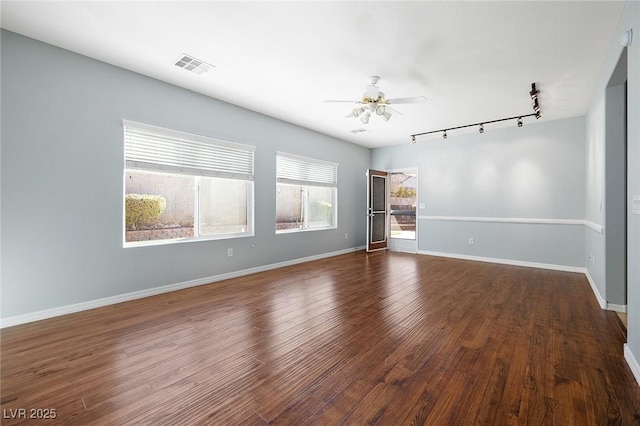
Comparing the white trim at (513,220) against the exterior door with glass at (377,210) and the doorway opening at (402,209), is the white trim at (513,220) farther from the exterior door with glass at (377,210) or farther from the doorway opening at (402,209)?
the exterior door with glass at (377,210)

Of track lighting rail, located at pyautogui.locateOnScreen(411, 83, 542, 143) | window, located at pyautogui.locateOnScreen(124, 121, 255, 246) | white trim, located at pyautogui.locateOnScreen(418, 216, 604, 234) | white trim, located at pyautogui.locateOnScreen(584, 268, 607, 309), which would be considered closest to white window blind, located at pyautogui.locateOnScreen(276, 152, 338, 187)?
window, located at pyautogui.locateOnScreen(124, 121, 255, 246)

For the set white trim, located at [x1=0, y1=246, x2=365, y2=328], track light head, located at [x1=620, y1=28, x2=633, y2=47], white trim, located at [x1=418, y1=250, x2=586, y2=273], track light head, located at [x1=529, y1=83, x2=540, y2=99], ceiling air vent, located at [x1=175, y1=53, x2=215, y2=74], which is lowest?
white trim, located at [x1=0, y1=246, x2=365, y2=328]

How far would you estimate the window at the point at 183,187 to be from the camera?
3.63 metres

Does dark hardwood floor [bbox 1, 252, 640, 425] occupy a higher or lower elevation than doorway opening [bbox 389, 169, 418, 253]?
lower

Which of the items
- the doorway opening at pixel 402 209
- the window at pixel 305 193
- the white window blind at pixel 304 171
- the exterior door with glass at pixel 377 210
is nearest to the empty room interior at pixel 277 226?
the window at pixel 305 193

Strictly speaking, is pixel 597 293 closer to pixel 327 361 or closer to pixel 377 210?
pixel 327 361

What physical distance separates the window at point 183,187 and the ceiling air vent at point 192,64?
908 millimetres

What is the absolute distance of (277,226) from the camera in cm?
550

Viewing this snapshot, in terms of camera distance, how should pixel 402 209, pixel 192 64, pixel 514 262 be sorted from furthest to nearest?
Result: pixel 402 209 < pixel 514 262 < pixel 192 64

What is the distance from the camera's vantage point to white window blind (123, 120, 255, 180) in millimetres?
3598

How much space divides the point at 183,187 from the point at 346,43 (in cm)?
294

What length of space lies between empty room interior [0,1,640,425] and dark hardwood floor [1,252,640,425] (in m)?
0.02

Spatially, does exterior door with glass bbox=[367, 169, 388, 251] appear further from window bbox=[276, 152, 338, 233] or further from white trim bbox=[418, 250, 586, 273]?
white trim bbox=[418, 250, 586, 273]

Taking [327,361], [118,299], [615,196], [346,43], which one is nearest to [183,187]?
[118,299]
